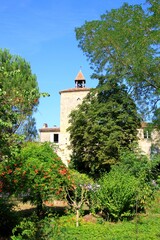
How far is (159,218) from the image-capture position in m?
12.0

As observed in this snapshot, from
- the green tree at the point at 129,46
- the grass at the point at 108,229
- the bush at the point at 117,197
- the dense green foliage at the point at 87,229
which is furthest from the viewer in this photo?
the green tree at the point at 129,46

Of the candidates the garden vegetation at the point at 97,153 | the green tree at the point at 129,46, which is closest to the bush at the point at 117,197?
the garden vegetation at the point at 97,153

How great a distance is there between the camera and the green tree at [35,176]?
11.5m

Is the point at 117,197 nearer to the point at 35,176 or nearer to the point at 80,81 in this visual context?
the point at 35,176

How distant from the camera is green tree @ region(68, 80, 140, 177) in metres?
24.3

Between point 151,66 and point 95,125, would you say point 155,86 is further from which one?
point 95,125

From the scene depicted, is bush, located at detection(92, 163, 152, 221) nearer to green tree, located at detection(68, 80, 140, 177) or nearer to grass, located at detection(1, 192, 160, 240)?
grass, located at detection(1, 192, 160, 240)

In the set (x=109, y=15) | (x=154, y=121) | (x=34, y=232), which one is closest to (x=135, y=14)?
(x=109, y=15)

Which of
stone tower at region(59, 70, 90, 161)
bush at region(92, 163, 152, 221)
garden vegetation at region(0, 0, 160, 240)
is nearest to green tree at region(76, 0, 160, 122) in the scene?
garden vegetation at region(0, 0, 160, 240)

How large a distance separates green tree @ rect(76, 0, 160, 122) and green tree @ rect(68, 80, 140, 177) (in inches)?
75.3

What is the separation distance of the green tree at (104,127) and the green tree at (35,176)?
11.5m

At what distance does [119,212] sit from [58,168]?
117 inches

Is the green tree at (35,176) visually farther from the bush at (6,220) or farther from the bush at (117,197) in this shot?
the bush at (117,197)

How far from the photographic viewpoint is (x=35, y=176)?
11891 mm
